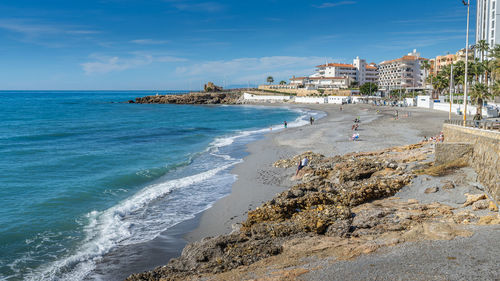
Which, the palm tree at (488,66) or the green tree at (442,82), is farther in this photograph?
the green tree at (442,82)

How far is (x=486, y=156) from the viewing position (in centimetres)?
1391

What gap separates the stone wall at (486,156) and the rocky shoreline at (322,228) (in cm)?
112

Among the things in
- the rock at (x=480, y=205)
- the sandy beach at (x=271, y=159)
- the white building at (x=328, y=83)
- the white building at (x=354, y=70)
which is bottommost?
the sandy beach at (x=271, y=159)

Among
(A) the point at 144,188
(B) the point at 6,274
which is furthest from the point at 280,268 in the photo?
(A) the point at 144,188

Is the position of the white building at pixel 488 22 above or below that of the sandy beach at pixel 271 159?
above

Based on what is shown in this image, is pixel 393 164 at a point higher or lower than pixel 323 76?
lower

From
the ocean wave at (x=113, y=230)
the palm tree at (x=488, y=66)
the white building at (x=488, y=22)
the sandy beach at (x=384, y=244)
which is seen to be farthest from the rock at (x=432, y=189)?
the white building at (x=488, y=22)

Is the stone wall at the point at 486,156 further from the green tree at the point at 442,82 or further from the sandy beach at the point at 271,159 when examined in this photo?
the green tree at the point at 442,82

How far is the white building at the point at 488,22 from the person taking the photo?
65875mm

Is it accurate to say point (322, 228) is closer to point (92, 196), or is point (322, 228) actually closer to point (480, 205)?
point (480, 205)

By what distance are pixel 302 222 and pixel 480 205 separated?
5769 millimetres

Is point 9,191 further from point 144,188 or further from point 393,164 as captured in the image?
point 393,164

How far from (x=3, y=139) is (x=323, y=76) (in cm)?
12732

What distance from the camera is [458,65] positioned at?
222 ft
